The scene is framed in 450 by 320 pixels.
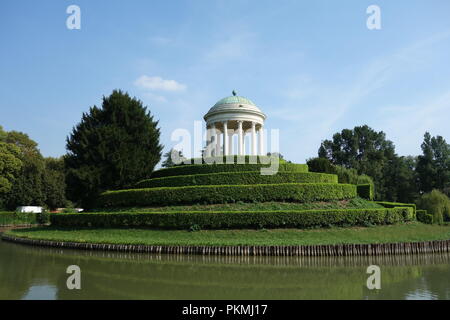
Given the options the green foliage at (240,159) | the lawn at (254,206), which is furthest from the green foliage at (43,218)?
the green foliage at (240,159)

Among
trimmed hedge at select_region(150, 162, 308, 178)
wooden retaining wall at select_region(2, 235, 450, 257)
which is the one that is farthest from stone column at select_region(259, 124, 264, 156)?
wooden retaining wall at select_region(2, 235, 450, 257)

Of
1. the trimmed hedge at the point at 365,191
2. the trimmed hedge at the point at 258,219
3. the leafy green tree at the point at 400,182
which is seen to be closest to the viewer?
the trimmed hedge at the point at 258,219

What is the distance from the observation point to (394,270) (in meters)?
16.9

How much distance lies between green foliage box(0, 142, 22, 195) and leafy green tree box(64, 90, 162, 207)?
2514 cm

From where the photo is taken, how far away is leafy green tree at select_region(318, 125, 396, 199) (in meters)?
83.4

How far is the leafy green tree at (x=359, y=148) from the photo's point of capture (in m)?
83.4

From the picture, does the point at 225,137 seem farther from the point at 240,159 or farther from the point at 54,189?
the point at 54,189

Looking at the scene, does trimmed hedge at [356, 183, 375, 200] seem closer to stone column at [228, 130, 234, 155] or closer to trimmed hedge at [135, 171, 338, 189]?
trimmed hedge at [135, 171, 338, 189]

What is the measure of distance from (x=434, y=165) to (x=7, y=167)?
85290 mm

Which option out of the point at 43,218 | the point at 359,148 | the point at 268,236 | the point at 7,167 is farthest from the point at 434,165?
the point at 7,167

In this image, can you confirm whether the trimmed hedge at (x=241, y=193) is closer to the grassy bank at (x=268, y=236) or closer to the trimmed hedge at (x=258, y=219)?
the trimmed hedge at (x=258, y=219)

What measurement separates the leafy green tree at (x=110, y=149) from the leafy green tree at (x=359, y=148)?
56049 millimetres
